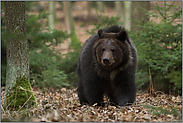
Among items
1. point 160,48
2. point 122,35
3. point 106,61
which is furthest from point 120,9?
point 106,61

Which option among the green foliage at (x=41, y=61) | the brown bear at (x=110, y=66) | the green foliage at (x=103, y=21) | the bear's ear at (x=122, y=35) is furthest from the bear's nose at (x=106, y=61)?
the green foliage at (x=103, y=21)

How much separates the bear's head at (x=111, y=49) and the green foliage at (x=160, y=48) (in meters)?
2.71

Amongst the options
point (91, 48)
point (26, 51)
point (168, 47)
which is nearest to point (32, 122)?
point (26, 51)

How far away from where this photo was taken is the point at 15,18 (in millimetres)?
4801

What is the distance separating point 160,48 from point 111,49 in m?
3.44

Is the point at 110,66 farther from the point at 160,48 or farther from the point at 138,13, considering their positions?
the point at 138,13

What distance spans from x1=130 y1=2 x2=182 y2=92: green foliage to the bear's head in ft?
8.89

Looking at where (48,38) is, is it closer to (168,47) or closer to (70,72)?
(70,72)

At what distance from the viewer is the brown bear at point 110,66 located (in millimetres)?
4859

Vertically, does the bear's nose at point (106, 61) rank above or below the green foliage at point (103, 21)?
below

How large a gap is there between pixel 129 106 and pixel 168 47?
13.1 ft

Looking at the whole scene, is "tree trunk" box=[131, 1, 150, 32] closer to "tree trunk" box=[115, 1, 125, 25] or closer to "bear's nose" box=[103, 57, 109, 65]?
"bear's nose" box=[103, 57, 109, 65]

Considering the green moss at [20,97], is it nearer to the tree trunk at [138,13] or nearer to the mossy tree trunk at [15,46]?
the mossy tree trunk at [15,46]

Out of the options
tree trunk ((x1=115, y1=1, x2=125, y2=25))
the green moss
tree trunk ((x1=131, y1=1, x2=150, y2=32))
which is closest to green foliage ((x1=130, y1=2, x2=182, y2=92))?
tree trunk ((x1=131, y1=1, x2=150, y2=32))
